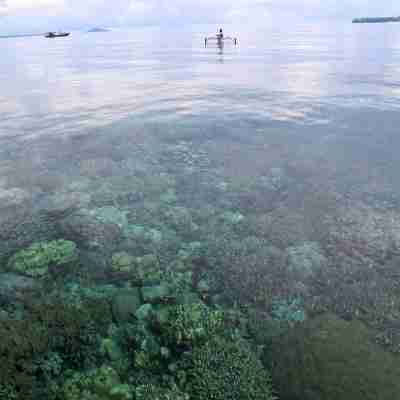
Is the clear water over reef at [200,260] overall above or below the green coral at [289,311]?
above

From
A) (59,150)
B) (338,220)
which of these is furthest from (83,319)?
(59,150)

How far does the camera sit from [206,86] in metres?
32.5

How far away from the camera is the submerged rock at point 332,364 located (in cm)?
482

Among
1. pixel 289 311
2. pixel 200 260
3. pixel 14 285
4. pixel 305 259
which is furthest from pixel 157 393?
pixel 305 259

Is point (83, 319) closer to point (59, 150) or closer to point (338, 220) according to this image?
point (338, 220)

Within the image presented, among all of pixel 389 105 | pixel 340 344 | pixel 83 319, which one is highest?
pixel 389 105

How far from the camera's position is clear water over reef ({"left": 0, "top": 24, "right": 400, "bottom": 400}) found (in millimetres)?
4949

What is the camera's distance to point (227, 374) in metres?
4.90

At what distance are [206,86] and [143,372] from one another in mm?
31188

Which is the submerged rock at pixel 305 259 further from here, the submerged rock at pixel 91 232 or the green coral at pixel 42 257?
the green coral at pixel 42 257

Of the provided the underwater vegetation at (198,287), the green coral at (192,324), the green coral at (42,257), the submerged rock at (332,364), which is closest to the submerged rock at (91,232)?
the underwater vegetation at (198,287)

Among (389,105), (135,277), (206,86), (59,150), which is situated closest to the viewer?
(135,277)

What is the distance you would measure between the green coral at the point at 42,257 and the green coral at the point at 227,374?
431cm

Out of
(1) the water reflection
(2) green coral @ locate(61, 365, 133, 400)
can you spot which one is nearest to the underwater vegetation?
(2) green coral @ locate(61, 365, 133, 400)
